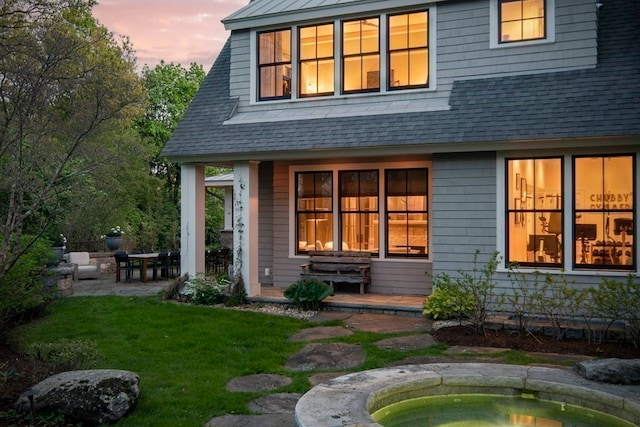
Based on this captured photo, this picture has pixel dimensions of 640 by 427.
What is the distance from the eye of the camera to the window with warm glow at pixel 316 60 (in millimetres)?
11328

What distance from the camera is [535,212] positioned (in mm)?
9391

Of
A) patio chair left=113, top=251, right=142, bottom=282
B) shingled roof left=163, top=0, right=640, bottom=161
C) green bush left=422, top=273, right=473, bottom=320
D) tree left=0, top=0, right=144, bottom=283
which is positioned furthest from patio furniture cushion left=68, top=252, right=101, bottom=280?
green bush left=422, top=273, right=473, bottom=320

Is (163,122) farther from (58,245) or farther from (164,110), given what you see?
(58,245)

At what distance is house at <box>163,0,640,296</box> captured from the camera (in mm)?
9031

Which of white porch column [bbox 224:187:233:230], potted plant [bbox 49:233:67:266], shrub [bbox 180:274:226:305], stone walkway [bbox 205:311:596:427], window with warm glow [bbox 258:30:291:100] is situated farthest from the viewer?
white porch column [bbox 224:187:233:230]

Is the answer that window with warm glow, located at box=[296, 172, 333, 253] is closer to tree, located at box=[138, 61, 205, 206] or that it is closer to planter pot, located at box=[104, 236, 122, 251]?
planter pot, located at box=[104, 236, 122, 251]

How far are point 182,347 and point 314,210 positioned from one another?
4786 mm

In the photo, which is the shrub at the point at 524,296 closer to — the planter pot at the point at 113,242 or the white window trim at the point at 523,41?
the white window trim at the point at 523,41

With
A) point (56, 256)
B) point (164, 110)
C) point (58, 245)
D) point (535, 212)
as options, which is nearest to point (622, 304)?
point (535, 212)

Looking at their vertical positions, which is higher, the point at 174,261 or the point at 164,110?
the point at 164,110

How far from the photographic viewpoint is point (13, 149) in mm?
6590

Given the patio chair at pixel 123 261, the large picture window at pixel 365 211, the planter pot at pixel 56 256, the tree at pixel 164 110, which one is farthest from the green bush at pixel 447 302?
the tree at pixel 164 110

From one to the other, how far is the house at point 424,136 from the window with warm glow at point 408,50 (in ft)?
0.09

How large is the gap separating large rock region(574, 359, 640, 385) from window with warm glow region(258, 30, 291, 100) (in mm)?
7624
